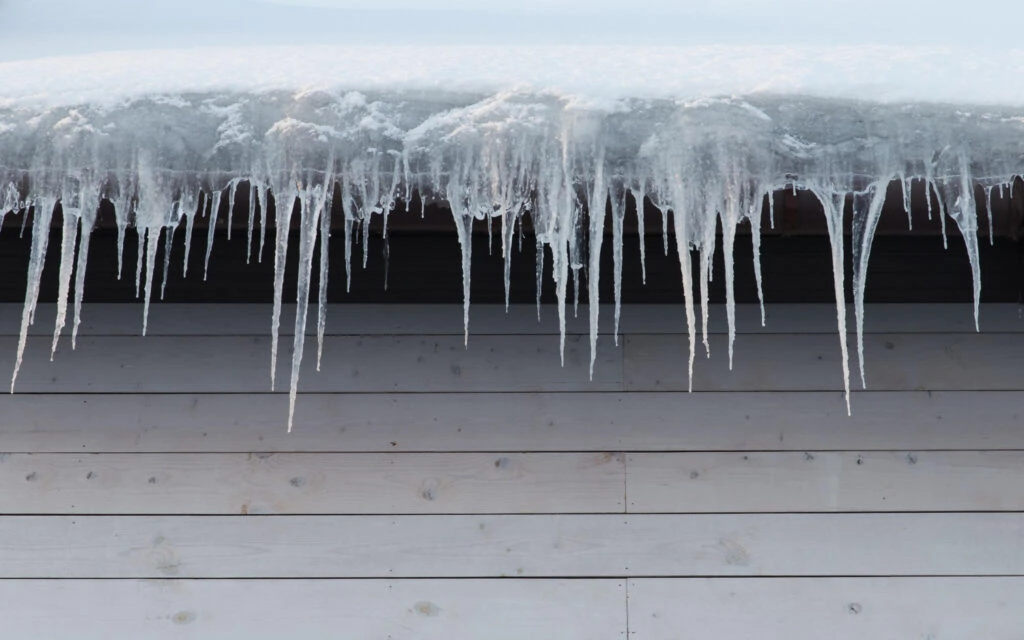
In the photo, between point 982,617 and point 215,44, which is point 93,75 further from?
point 982,617

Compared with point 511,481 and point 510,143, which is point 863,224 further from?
point 511,481

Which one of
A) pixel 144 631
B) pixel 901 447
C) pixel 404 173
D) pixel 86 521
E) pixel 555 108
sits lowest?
pixel 144 631

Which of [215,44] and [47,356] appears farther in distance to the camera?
[47,356]

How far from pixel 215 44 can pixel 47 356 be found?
3.26 ft

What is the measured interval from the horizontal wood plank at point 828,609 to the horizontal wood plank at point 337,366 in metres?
0.58

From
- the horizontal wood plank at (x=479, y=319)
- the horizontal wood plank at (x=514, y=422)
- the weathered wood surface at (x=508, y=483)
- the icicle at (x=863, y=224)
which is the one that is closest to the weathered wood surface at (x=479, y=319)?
the horizontal wood plank at (x=479, y=319)

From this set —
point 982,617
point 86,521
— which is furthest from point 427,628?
point 982,617

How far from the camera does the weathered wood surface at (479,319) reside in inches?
103

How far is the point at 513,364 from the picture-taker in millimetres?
2600

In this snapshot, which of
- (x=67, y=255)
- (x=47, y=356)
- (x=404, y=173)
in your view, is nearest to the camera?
(x=404, y=173)

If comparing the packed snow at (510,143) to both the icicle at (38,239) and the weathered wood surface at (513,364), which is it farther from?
the weathered wood surface at (513,364)

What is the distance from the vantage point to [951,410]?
8.38ft

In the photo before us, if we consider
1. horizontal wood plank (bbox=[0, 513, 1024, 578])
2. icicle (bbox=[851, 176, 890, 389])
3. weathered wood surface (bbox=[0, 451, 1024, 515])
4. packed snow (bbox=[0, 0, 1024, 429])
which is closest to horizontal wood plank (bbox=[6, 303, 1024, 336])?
weathered wood surface (bbox=[0, 451, 1024, 515])

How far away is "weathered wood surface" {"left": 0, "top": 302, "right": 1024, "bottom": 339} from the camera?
262cm
